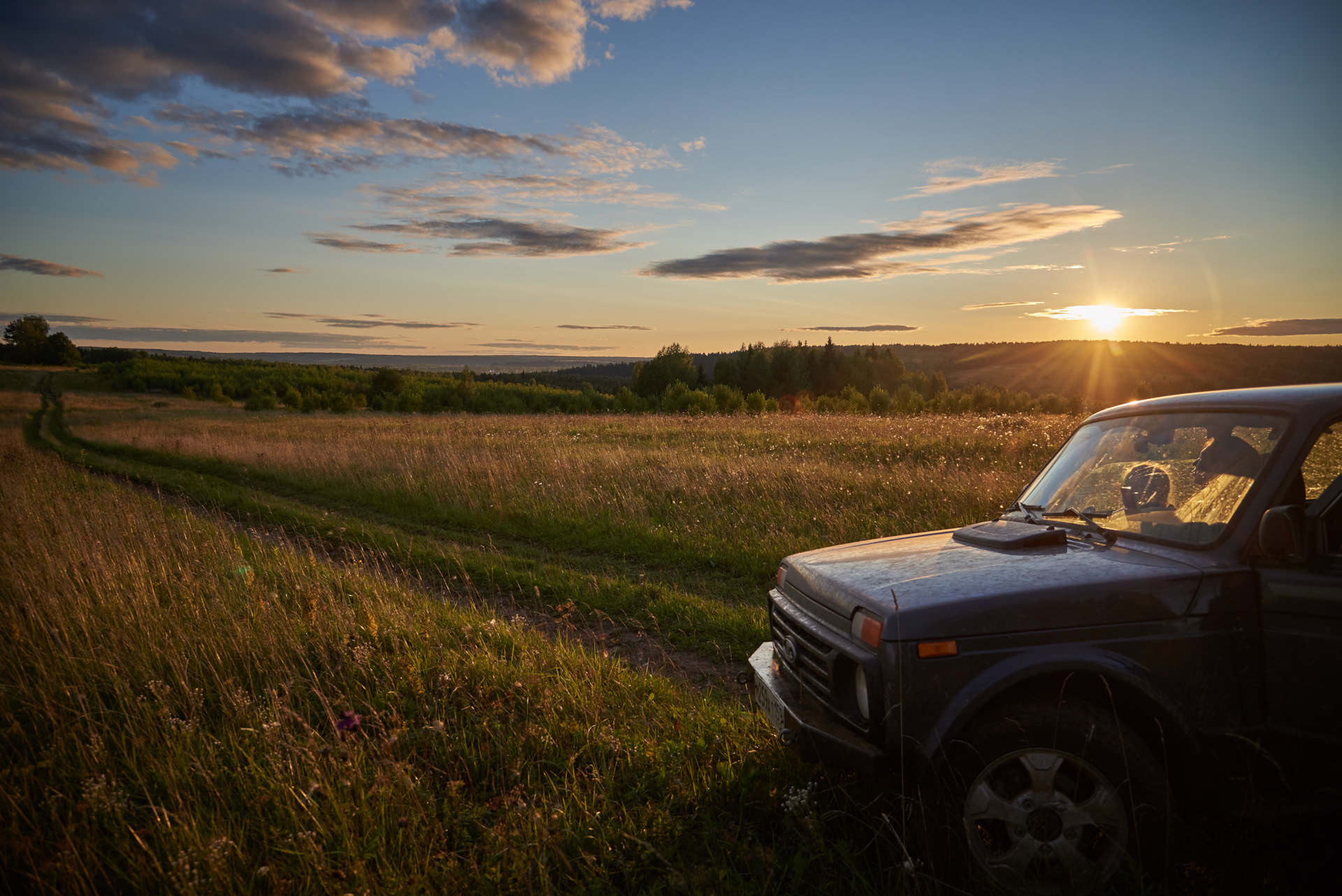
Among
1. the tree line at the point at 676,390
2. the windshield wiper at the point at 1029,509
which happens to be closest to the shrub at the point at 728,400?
the tree line at the point at 676,390

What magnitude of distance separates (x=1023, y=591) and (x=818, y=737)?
102 centimetres

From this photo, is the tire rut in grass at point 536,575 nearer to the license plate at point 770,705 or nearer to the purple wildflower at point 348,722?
the license plate at point 770,705

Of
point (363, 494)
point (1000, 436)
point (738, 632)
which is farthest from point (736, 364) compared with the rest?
point (738, 632)

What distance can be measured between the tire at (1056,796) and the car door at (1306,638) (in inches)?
24.7

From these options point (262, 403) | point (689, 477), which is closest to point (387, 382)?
point (262, 403)

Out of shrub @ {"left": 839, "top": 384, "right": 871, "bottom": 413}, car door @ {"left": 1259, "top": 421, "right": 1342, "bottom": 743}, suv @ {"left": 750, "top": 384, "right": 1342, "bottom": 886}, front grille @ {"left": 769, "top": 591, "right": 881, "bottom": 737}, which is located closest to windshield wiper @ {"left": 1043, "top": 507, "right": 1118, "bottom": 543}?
suv @ {"left": 750, "top": 384, "right": 1342, "bottom": 886}

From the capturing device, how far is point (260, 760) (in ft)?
11.8

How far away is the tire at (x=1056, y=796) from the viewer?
2.52 metres

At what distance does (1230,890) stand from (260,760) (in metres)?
4.56

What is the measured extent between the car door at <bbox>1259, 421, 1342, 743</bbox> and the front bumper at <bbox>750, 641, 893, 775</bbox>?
1.63 metres

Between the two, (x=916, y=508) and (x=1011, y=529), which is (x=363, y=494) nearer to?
(x=916, y=508)

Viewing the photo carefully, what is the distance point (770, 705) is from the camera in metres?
3.27

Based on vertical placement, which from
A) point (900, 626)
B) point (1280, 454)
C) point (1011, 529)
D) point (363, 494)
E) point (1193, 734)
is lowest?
point (363, 494)

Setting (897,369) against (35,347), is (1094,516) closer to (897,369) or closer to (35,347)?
(897,369)
